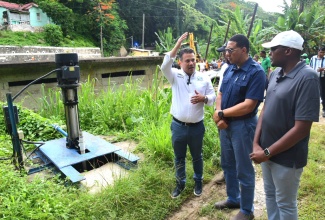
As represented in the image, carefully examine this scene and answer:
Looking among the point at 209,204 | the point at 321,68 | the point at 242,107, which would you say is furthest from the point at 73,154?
the point at 321,68

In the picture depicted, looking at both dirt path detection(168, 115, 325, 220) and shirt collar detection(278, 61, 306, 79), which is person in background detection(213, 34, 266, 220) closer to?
dirt path detection(168, 115, 325, 220)

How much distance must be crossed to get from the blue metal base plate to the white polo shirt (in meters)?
1.13

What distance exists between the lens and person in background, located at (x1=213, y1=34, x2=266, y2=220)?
237 cm

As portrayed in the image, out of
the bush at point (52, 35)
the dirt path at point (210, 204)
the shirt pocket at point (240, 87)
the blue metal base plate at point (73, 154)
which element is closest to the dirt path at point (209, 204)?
the dirt path at point (210, 204)

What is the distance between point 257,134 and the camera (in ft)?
7.33

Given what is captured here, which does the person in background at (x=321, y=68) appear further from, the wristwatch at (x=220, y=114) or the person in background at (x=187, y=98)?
the wristwatch at (x=220, y=114)

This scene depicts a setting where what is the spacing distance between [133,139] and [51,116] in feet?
6.68

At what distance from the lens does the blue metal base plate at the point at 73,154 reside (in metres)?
3.15

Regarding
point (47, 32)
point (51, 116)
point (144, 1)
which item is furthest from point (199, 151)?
point (144, 1)

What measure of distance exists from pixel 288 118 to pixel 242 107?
49cm

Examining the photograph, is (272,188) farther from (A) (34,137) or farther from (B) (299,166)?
(A) (34,137)

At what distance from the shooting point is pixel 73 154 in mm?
3512

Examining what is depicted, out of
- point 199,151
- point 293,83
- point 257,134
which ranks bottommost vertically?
point 199,151

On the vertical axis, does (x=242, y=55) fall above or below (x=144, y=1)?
below
